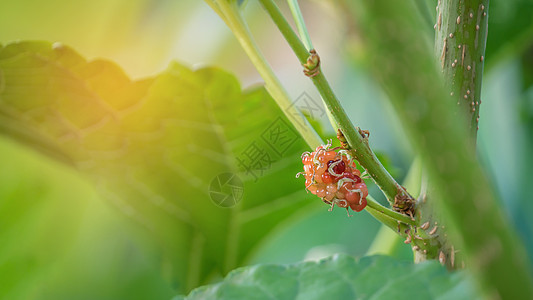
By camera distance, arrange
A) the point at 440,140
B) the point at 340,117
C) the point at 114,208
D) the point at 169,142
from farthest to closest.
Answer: the point at 114,208
the point at 169,142
the point at 340,117
the point at 440,140

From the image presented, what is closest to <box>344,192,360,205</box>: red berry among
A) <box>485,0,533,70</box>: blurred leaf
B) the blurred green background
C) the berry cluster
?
the berry cluster

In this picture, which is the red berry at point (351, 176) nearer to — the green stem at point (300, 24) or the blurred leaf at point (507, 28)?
the green stem at point (300, 24)

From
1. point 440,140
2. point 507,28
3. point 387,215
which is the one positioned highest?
point 440,140

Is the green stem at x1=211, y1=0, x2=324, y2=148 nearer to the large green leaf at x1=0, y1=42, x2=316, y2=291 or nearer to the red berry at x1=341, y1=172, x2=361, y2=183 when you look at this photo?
the red berry at x1=341, y1=172, x2=361, y2=183

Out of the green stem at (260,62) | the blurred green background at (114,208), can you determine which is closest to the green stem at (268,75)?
the green stem at (260,62)

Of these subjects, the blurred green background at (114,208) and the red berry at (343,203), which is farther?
the blurred green background at (114,208)

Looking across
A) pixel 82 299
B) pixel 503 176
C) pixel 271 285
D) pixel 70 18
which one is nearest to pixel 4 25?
pixel 70 18

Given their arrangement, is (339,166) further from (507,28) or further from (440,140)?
(507,28)

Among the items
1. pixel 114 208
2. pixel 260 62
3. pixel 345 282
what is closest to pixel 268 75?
pixel 260 62
